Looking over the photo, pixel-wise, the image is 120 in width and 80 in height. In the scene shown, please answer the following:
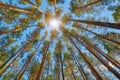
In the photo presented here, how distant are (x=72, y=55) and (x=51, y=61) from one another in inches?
73.4

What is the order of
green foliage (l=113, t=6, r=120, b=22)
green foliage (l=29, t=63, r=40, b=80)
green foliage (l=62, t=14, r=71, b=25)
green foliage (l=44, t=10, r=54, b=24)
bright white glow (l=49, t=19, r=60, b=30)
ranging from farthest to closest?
1. bright white glow (l=49, t=19, r=60, b=30)
2. green foliage (l=44, t=10, r=54, b=24)
3. green foliage (l=62, t=14, r=71, b=25)
4. green foliage (l=29, t=63, r=40, b=80)
5. green foliage (l=113, t=6, r=120, b=22)

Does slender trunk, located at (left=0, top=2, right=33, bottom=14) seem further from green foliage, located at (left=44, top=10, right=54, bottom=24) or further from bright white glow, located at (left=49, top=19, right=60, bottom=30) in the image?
bright white glow, located at (left=49, top=19, right=60, bottom=30)

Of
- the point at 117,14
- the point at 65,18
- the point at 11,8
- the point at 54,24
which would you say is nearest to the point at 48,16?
the point at 54,24

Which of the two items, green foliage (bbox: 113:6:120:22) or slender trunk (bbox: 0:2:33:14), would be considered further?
green foliage (bbox: 113:6:120:22)

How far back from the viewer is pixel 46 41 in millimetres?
18578

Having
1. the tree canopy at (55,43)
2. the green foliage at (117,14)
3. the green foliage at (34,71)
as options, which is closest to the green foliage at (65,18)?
the tree canopy at (55,43)

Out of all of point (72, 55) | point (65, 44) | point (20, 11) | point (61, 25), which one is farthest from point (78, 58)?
point (20, 11)

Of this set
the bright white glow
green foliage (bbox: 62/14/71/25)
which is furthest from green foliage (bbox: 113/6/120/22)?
the bright white glow

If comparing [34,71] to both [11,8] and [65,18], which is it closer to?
[11,8]

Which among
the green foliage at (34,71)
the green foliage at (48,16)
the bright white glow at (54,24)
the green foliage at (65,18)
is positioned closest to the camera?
the green foliage at (34,71)

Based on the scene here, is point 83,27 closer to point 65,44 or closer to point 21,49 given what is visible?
point 65,44

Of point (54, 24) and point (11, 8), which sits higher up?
point (11, 8)

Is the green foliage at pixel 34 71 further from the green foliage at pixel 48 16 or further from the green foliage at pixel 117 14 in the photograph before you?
the green foliage at pixel 117 14

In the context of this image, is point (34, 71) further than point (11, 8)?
Yes
